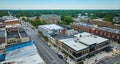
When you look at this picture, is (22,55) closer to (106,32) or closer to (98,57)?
(98,57)

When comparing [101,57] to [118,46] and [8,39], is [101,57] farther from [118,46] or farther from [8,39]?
[8,39]

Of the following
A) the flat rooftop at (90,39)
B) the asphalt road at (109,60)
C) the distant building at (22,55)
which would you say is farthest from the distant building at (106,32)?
the distant building at (22,55)

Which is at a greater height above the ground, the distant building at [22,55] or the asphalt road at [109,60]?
the distant building at [22,55]

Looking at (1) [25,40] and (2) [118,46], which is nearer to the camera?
(1) [25,40]

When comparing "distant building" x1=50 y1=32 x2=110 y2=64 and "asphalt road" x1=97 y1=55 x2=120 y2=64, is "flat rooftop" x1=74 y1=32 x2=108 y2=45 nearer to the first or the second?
Result: "distant building" x1=50 y1=32 x2=110 y2=64

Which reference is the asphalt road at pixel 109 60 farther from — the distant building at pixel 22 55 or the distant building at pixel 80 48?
the distant building at pixel 22 55

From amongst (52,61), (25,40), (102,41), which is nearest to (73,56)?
(52,61)

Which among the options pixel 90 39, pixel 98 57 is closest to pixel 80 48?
pixel 98 57

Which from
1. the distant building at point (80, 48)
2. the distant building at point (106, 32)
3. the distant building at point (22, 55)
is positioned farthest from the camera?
the distant building at point (106, 32)
